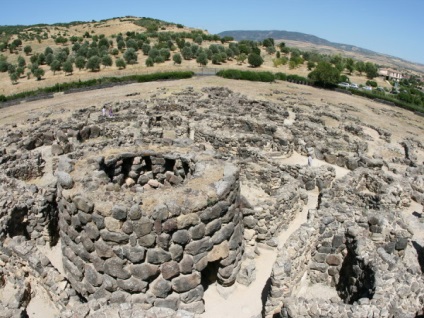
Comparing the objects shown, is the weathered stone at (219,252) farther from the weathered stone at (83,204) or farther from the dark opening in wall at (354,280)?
the dark opening in wall at (354,280)

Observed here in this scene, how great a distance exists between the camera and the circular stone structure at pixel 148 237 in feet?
34.8

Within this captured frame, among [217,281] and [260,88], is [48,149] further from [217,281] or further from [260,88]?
[260,88]

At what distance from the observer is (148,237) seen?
34.7 feet

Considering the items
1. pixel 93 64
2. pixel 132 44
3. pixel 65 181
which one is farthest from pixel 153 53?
pixel 65 181

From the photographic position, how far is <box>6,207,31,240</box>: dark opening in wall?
14547mm

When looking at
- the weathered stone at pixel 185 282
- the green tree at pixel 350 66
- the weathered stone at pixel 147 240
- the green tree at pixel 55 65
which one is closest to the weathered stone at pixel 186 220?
the weathered stone at pixel 147 240

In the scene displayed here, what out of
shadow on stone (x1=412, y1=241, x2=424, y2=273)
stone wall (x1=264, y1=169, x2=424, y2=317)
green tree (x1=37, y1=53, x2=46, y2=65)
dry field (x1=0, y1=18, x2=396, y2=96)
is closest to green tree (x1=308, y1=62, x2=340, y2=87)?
dry field (x1=0, y1=18, x2=396, y2=96)

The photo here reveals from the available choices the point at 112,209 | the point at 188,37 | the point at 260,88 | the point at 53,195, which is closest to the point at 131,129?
the point at 53,195

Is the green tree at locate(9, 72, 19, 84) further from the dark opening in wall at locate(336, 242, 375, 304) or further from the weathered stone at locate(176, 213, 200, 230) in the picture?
the dark opening in wall at locate(336, 242, 375, 304)

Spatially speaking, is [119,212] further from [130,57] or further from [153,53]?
[153,53]

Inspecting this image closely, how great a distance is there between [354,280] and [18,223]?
13.2m

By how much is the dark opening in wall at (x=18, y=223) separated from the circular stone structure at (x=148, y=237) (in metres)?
3.77

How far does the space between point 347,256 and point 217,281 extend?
478cm

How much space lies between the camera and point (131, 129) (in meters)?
29.6
